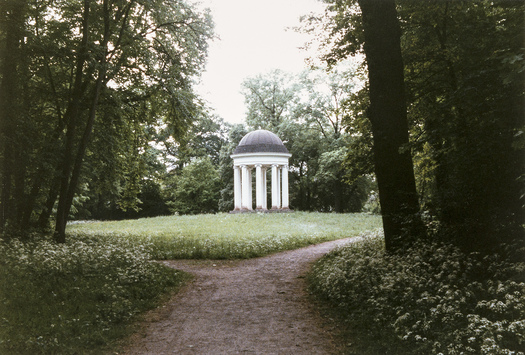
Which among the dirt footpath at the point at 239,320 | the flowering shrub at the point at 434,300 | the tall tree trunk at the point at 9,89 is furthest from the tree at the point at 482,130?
the tall tree trunk at the point at 9,89

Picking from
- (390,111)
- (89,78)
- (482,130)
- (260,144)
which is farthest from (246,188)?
(482,130)

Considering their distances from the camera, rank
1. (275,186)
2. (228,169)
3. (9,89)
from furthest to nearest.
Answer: (228,169)
(275,186)
(9,89)

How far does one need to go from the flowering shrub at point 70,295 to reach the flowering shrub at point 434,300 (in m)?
3.42

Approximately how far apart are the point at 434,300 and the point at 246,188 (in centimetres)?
3107

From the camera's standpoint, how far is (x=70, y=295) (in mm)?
7109

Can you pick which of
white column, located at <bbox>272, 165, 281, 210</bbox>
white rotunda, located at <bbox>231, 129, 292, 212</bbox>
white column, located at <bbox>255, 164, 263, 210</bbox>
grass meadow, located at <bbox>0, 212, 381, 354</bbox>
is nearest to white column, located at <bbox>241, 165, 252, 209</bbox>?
white rotunda, located at <bbox>231, 129, 292, 212</bbox>

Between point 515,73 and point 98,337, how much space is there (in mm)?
5939

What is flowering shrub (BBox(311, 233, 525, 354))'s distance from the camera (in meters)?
4.26

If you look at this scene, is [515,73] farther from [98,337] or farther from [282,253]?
[282,253]

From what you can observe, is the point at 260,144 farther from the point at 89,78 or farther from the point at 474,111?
the point at 474,111

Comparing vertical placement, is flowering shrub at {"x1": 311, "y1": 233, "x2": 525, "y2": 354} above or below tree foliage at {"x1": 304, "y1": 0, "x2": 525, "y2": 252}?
below

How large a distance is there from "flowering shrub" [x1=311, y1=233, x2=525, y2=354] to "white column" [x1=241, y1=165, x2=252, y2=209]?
27.6 m

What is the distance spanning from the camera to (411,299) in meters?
5.73

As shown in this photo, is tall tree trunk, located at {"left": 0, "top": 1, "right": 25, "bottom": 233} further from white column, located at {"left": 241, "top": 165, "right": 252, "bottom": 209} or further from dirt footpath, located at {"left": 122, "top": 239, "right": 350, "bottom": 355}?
white column, located at {"left": 241, "top": 165, "right": 252, "bottom": 209}
